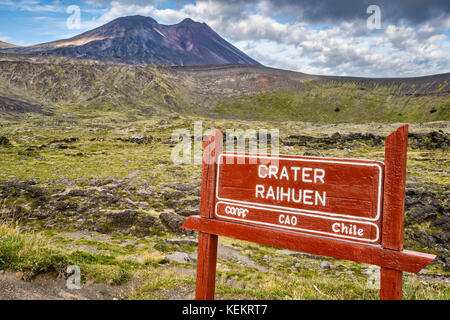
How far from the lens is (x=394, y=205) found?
356 cm

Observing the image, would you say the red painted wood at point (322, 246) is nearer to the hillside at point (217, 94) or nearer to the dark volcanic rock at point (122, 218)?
the dark volcanic rock at point (122, 218)

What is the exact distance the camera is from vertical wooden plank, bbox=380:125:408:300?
138 inches

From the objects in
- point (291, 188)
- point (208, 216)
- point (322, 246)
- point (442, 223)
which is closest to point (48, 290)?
point (208, 216)

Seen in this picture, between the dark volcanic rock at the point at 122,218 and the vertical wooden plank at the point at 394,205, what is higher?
the vertical wooden plank at the point at 394,205

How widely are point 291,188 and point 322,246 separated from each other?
878 millimetres

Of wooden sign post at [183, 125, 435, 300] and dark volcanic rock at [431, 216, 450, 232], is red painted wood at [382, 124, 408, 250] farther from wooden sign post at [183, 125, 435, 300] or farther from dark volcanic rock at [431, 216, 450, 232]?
dark volcanic rock at [431, 216, 450, 232]

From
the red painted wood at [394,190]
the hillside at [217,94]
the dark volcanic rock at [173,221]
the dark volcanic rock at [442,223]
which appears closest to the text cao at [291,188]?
the red painted wood at [394,190]

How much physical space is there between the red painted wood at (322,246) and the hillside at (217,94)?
106730mm

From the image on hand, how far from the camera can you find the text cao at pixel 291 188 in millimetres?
4043

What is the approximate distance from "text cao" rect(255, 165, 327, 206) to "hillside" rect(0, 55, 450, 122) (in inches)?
4218

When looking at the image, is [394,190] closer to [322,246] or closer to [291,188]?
[322,246]
